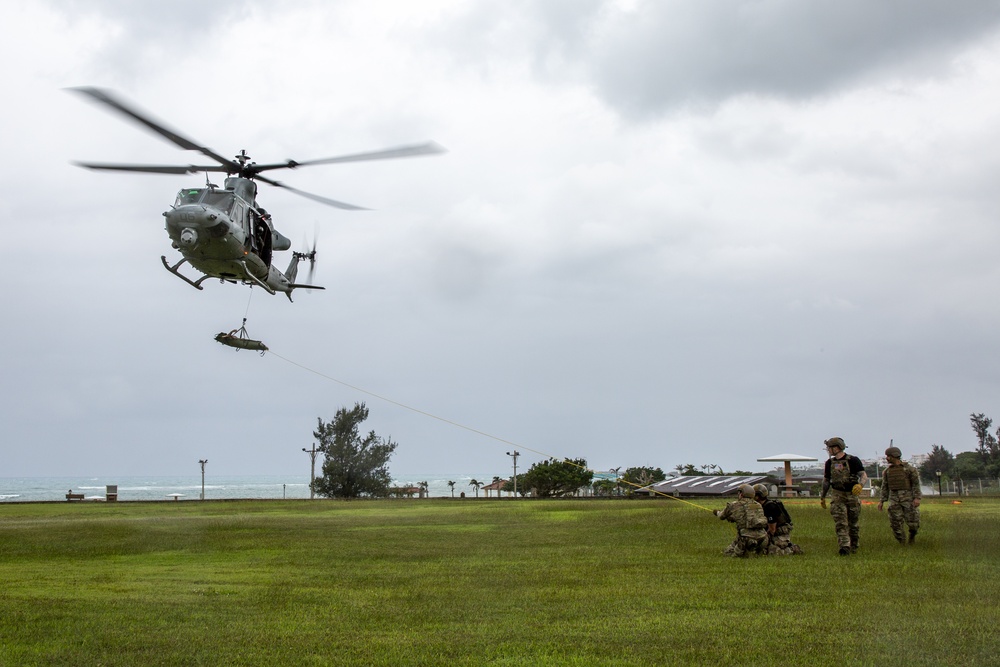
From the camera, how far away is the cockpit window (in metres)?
18.2

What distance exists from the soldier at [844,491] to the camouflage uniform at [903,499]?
0.80 meters

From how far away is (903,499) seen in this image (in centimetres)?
1514

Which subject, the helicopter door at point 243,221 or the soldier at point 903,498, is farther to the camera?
the helicopter door at point 243,221

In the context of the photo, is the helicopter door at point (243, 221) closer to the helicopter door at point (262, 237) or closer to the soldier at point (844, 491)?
the helicopter door at point (262, 237)

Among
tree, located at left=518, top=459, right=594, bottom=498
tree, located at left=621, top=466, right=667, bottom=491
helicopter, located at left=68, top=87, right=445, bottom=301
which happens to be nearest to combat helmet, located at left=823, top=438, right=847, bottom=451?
helicopter, located at left=68, top=87, right=445, bottom=301

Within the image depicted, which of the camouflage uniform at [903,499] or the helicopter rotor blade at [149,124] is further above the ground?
the helicopter rotor blade at [149,124]

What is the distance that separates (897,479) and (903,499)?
1.21ft

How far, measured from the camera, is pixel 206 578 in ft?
42.8

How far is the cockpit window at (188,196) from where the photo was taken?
18188mm

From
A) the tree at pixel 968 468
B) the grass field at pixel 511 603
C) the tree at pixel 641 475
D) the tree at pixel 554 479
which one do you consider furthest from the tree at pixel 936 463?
the grass field at pixel 511 603

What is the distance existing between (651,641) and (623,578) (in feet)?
13.4

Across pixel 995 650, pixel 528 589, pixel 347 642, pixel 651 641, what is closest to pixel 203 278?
pixel 528 589

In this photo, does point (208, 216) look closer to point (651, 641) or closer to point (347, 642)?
point (347, 642)

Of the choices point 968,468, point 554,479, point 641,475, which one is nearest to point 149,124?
point 554,479
